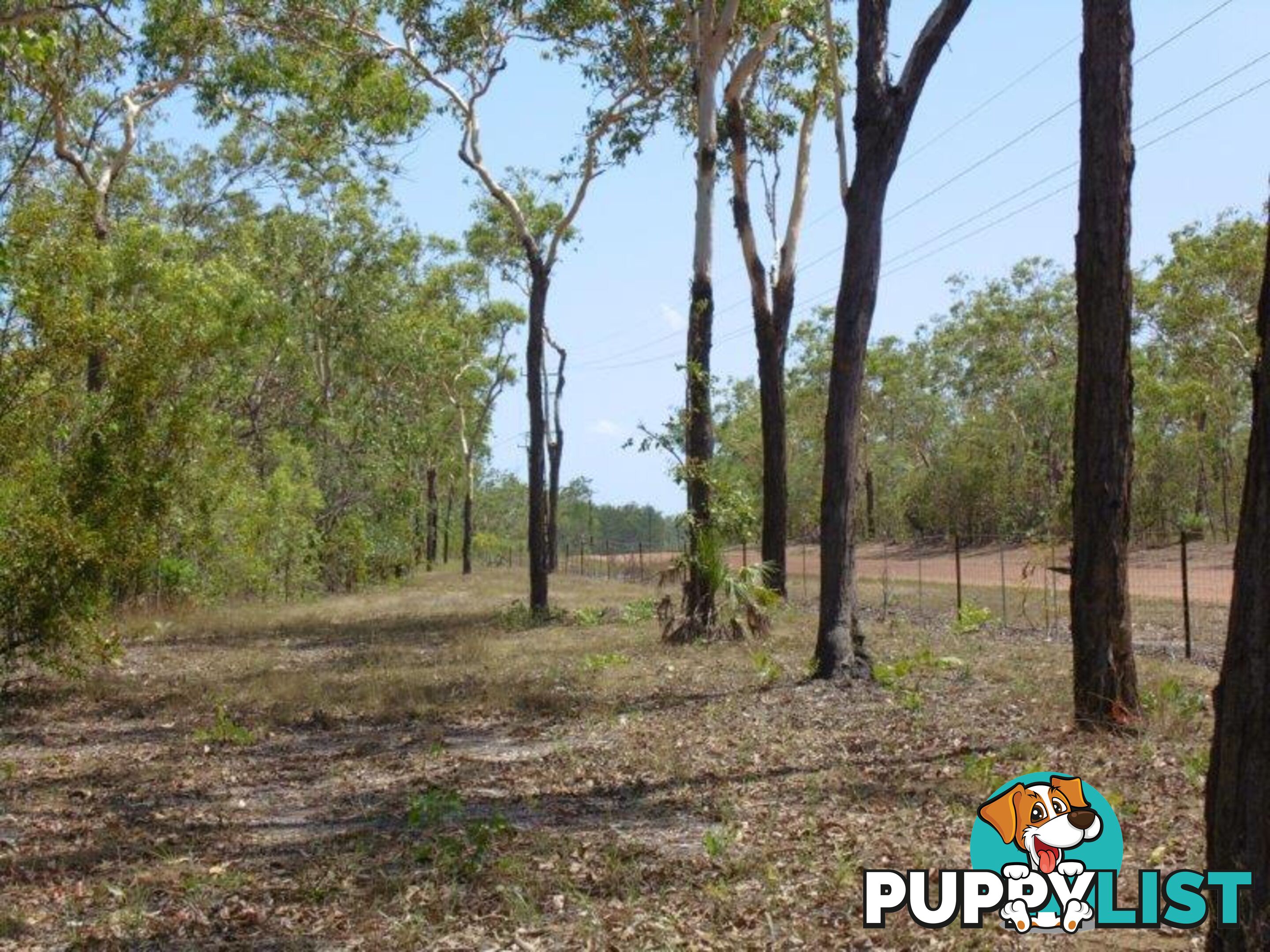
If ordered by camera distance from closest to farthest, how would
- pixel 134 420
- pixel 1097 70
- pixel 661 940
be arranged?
pixel 661 940
pixel 1097 70
pixel 134 420

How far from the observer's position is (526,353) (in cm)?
2361

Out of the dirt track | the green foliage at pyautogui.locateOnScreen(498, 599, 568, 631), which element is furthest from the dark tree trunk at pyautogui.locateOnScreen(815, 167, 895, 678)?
the green foliage at pyautogui.locateOnScreen(498, 599, 568, 631)

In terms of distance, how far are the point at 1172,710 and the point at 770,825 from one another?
375 centimetres

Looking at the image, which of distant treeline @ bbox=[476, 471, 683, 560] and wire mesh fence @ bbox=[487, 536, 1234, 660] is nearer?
wire mesh fence @ bbox=[487, 536, 1234, 660]

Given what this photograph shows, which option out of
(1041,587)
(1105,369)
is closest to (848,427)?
(1105,369)

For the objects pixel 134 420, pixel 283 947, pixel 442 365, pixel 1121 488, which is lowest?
pixel 283 947

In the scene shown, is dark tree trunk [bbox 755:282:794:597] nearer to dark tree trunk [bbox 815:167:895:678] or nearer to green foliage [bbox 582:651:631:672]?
green foliage [bbox 582:651:631:672]

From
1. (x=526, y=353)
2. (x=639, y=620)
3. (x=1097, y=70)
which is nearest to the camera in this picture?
(x=1097, y=70)

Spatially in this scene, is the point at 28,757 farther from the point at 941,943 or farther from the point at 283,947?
the point at 941,943

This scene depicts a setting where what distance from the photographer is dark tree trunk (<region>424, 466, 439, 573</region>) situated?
49.6 metres

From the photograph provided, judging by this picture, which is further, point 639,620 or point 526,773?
point 639,620

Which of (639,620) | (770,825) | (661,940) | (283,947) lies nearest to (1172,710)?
(770,825)

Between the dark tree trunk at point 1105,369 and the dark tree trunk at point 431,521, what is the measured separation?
40.7 metres

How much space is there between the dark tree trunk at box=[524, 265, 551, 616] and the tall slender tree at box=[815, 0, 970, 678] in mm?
11094
